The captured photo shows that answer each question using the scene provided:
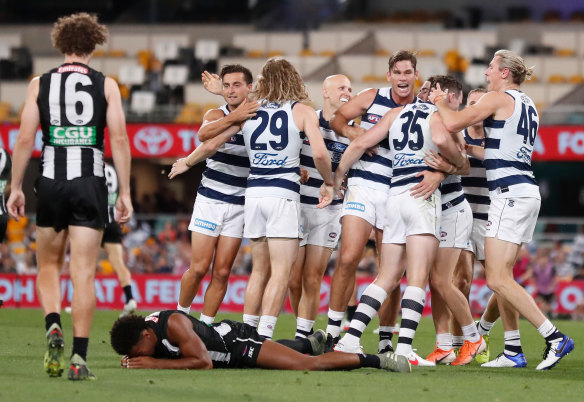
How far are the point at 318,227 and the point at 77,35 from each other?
124 inches

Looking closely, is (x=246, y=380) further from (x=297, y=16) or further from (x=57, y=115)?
(x=297, y=16)

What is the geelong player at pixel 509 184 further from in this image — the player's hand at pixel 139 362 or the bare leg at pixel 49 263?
the bare leg at pixel 49 263

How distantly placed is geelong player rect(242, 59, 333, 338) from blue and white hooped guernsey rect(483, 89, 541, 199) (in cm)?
133

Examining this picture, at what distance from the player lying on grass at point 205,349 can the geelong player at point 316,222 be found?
1.26 meters

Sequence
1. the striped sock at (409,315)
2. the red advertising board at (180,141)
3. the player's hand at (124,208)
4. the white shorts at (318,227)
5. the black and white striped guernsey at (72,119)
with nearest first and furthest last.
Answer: the player's hand at (124,208), the black and white striped guernsey at (72,119), the striped sock at (409,315), the white shorts at (318,227), the red advertising board at (180,141)

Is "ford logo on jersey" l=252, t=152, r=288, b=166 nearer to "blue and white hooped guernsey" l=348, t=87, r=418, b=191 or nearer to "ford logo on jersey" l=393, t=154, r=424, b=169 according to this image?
"blue and white hooped guernsey" l=348, t=87, r=418, b=191

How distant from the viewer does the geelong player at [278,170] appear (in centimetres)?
869

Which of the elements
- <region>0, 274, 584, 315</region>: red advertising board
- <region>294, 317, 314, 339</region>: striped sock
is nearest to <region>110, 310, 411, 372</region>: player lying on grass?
<region>294, 317, 314, 339</region>: striped sock

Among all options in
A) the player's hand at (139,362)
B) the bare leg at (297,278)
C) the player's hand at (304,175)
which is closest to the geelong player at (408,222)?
the player's hand at (304,175)

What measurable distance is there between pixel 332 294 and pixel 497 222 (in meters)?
1.51

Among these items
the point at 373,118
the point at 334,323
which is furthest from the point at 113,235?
the point at 373,118

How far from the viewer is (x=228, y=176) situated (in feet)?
31.9

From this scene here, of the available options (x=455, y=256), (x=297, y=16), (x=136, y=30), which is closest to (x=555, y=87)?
(x=297, y=16)

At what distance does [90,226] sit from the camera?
23.3 feet
